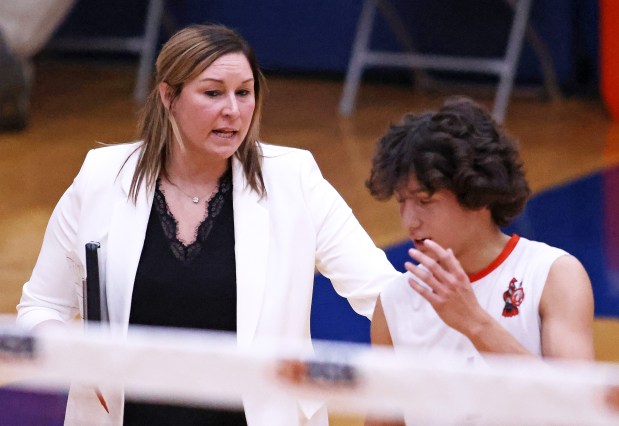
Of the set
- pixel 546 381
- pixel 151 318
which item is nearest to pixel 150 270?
pixel 151 318

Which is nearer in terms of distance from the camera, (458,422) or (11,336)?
(11,336)

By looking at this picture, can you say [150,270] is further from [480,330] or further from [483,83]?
[483,83]

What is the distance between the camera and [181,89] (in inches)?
112

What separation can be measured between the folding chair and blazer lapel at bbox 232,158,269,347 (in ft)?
17.9

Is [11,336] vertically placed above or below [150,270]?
below

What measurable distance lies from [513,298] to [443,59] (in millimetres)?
6846

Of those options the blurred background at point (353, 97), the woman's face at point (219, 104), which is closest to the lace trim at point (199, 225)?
the woman's face at point (219, 104)

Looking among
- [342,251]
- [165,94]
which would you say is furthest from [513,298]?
[165,94]

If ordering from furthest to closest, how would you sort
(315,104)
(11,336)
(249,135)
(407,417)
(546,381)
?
1. (315,104)
2. (249,135)
3. (407,417)
4. (11,336)
5. (546,381)

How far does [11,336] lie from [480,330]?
0.75 metres

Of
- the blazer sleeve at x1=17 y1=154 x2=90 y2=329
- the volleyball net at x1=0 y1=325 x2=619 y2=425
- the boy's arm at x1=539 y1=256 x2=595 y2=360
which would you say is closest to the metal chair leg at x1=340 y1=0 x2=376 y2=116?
the blazer sleeve at x1=17 y1=154 x2=90 y2=329

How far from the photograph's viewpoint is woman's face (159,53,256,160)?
9.18ft

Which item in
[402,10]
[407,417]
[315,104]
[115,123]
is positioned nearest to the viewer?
[407,417]

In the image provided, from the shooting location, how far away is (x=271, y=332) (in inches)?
108
